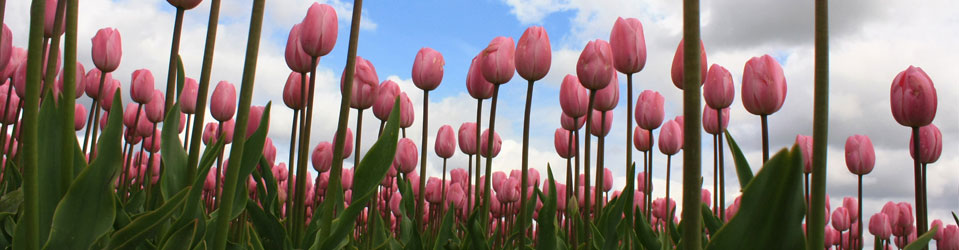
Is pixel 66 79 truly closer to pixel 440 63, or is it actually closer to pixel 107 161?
pixel 107 161

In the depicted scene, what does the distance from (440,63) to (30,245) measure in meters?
1.95

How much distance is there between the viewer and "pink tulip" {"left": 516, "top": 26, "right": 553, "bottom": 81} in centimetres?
251

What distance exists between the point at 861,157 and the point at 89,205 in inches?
125

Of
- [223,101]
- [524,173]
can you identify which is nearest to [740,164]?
[524,173]

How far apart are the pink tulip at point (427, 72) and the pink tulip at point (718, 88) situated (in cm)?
112

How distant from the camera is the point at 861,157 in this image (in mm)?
3170

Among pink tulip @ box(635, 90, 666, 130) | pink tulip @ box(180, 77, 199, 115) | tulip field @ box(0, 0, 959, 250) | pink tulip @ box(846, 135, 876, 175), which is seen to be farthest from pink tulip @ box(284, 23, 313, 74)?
pink tulip @ box(846, 135, 876, 175)

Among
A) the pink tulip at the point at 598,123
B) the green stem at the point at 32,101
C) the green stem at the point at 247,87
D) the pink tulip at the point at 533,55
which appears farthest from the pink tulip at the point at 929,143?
the green stem at the point at 32,101

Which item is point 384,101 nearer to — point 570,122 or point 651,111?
point 570,122

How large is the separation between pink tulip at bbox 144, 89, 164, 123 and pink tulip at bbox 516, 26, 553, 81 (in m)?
2.50

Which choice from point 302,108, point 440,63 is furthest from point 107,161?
point 440,63

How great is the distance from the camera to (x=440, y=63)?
2.97m

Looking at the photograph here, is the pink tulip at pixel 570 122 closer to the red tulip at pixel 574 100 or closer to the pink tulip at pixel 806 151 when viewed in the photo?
Answer: the red tulip at pixel 574 100

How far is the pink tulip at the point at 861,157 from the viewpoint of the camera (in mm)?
3164
